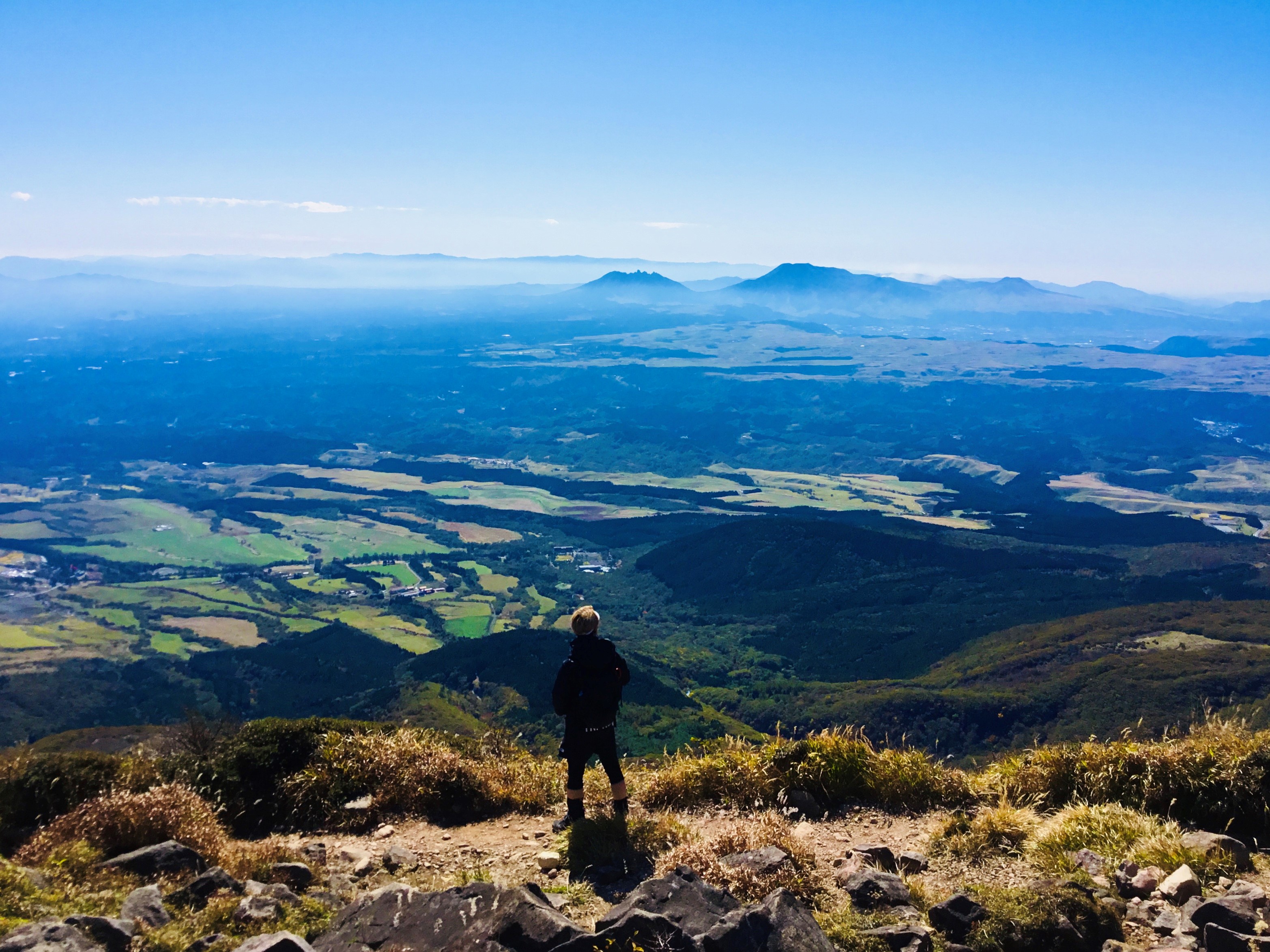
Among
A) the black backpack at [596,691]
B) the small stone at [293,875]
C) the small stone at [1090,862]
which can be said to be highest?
the black backpack at [596,691]

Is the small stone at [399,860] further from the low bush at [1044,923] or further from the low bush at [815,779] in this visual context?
the low bush at [1044,923]

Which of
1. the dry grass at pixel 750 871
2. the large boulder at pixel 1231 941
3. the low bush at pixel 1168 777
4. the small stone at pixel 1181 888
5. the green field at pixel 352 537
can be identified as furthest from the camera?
the green field at pixel 352 537

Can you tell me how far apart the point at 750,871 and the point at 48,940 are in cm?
552

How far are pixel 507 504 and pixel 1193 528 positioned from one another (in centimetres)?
13340

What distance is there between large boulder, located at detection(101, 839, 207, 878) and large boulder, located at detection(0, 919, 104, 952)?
1796mm

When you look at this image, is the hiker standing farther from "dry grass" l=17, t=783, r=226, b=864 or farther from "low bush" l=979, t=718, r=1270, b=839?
"low bush" l=979, t=718, r=1270, b=839

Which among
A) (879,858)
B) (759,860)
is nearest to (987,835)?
(879,858)

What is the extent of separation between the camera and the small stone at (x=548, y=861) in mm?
8375

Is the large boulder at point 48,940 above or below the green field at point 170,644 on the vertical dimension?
above

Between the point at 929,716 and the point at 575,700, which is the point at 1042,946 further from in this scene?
the point at 929,716

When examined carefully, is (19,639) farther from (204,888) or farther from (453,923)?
(453,923)

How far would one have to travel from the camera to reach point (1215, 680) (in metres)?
57.3

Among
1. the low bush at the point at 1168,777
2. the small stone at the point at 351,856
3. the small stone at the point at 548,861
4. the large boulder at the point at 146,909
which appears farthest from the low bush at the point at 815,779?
the large boulder at the point at 146,909

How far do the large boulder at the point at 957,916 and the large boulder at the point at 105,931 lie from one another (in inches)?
247
